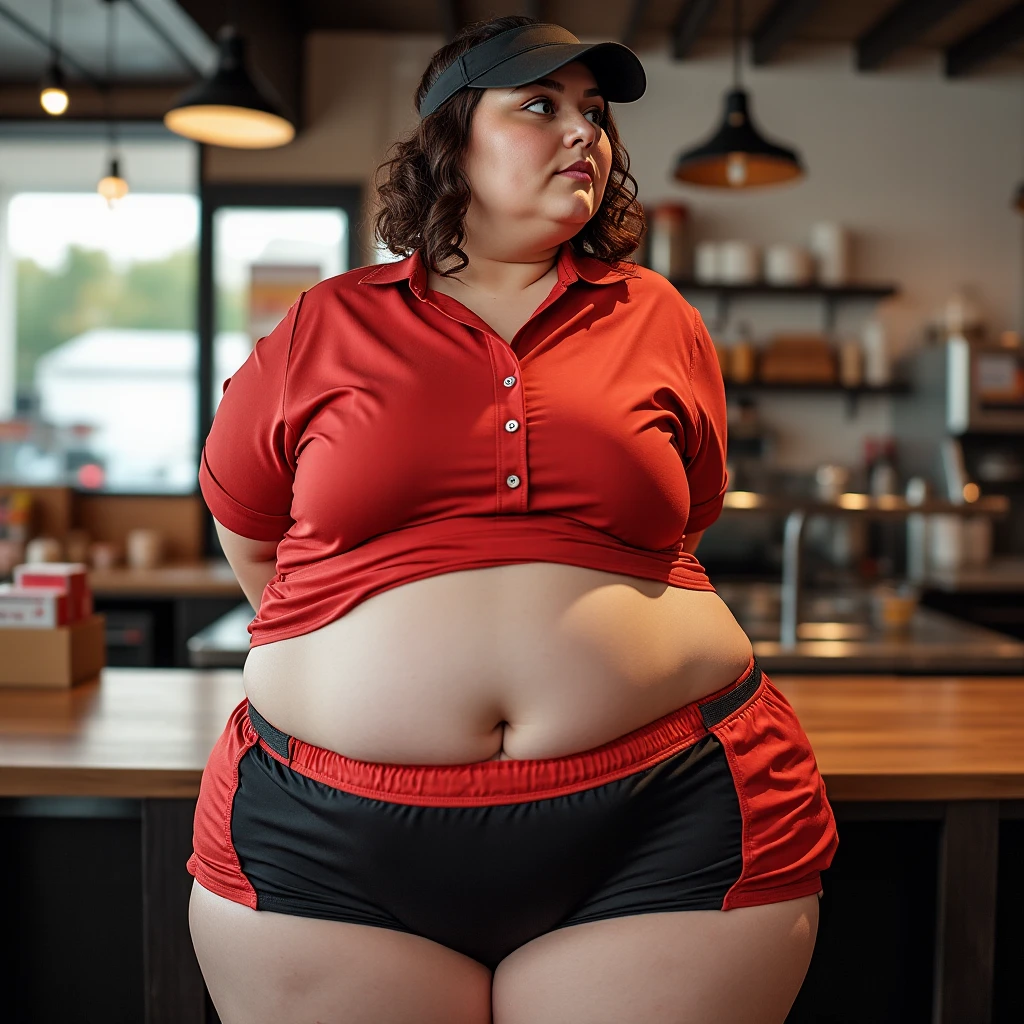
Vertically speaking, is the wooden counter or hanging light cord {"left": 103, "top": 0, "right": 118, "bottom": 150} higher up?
hanging light cord {"left": 103, "top": 0, "right": 118, "bottom": 150}

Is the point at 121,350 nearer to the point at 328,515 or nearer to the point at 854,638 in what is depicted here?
the point at 854,638

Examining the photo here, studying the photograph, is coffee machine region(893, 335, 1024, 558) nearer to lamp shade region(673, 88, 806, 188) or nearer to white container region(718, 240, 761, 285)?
white container region(718, 240, 761, 285)

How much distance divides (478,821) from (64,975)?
889 millimetres

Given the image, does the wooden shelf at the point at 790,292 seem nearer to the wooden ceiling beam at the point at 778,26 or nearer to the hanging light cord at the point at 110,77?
the wooden ceiling beam at the point at 778,26

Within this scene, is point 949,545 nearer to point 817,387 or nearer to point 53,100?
point 817,387

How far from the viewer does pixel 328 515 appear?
1.08 meters

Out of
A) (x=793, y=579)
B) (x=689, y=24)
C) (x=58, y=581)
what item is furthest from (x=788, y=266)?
(x=58, y=581)

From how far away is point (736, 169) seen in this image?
127 inches

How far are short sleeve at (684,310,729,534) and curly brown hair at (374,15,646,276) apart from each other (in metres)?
0.19

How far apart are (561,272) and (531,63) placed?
0.22 m

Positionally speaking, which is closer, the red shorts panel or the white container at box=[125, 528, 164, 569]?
the red shorts panel

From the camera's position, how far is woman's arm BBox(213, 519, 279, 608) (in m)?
1.29

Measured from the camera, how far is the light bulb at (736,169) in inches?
123

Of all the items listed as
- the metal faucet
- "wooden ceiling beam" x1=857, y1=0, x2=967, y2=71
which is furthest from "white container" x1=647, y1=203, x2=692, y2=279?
the metal faucet
